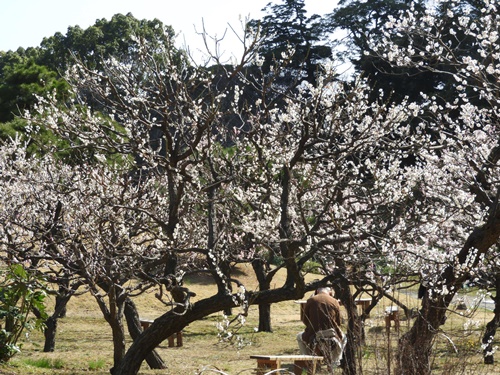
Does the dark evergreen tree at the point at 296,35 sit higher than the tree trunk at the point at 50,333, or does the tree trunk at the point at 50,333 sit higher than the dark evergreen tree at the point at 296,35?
the dark evergreen tree at the point at 296,35

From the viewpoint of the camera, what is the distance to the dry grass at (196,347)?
7.09 m

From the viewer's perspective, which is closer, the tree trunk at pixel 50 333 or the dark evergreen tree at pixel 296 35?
the tree trunk at pixel 50 333

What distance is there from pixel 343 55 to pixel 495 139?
21049mm

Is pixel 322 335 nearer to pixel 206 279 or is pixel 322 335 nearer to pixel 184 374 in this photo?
pixel 184 374

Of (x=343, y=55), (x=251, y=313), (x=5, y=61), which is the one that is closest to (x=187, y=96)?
(x=251, y=313)

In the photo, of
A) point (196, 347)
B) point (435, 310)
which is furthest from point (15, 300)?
point (196, 347)

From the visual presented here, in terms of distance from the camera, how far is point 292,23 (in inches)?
A: 1299

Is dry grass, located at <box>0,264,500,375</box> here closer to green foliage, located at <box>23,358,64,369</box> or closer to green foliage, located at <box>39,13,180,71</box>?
green foliage, located at <box>23,358,64,369</box>

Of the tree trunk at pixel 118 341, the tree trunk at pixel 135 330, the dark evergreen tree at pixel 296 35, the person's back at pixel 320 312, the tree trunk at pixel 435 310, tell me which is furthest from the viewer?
the dark evergreen tree at pixel 296 35

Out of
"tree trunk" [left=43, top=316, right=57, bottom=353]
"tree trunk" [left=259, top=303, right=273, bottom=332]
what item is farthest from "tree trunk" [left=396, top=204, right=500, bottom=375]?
"tree trunk" [left=259, top=303, right=273, bottom=332]

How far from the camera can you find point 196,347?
1328cm

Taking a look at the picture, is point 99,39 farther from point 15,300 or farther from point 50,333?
point 15,300

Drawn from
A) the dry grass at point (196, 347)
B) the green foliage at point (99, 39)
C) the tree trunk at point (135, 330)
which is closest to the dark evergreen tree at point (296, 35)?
the green foliage at point (99, 39)

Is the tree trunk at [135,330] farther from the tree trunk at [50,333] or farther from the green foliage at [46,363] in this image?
the tree trunk at [50,333]
